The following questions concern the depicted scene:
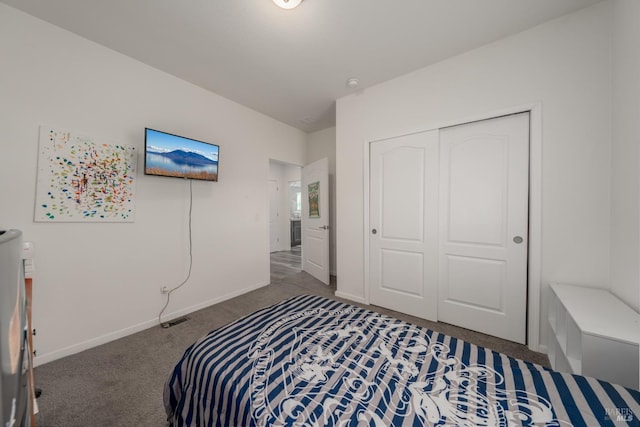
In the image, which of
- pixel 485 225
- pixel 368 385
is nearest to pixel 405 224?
pixel 485 225

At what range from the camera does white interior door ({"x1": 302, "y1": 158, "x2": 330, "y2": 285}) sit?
3875mm

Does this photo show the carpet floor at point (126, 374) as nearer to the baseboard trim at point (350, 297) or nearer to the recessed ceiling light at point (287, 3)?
the baseboard trim at point (350, 297)

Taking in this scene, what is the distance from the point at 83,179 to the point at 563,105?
4.03 meters

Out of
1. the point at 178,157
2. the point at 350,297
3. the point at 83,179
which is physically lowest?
the point at 350,297

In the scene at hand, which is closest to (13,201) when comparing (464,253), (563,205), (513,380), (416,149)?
(513,380)

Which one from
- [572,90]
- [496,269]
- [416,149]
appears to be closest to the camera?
[572,90]

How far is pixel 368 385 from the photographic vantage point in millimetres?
900

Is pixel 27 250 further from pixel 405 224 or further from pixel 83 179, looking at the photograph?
Result: pixel 405 224

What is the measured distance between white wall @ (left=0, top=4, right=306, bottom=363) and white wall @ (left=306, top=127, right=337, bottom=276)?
1.42 meters

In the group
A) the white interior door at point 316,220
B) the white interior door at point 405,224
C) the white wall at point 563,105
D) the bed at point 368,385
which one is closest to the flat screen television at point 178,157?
the white interior door at point 316,220

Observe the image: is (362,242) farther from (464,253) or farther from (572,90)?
(572,90)

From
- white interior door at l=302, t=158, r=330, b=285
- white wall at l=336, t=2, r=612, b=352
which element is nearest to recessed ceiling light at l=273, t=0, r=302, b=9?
white wall at l=336, t=2, r=612, b=352

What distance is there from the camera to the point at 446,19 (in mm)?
1864

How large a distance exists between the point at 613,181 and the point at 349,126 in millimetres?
2399
